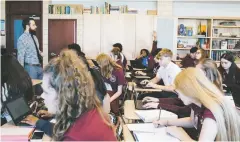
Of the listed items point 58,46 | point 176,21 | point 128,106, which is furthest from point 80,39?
point 128,106

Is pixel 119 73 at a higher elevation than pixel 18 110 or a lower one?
higher

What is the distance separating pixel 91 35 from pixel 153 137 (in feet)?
20.9

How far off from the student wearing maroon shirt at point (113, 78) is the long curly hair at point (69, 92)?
2.55 meters

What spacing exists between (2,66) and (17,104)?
0.41 m

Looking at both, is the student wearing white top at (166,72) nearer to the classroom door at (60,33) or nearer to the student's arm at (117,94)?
the student's arm at (117,94)

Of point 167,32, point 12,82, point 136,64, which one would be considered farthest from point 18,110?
point 167,32

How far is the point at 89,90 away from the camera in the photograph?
1398 millimetres

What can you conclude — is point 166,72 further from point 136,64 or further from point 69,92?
point 136,64

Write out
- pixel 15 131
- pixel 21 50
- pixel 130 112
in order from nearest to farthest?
pixel 15 131 < pixel 130 112 < pixel 21 50

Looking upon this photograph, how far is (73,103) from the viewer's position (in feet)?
4.47

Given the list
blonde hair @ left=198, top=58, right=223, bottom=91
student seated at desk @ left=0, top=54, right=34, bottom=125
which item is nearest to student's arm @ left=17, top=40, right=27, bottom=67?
student seated at desk @ left=0, top=54, right=34, bottom=125

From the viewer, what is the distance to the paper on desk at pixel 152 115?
8.02 ft

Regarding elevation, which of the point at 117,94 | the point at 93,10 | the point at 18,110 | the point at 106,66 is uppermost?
the point at 93,10

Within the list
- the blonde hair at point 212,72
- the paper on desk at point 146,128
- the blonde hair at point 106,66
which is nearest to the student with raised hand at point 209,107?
the paper on desk at point 146,128
